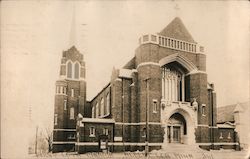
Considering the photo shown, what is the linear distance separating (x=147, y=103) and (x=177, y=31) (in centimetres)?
99

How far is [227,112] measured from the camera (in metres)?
5.25

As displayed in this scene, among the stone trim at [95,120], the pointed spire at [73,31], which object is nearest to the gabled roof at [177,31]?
the pointed spire at [73,31]

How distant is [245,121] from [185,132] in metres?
1.00

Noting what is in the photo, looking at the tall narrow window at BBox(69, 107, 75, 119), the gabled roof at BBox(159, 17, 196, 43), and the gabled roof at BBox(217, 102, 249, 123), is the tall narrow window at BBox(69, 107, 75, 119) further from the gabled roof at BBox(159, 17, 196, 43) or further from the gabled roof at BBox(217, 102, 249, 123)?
the gabled roof at BBox(217, 102, 249, 123)

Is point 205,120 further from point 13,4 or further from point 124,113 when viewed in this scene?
point 13,4

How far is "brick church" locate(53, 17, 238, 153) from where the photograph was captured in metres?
4.09

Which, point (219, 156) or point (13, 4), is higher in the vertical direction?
point (13, 4)

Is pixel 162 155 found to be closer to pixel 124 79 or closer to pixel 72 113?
pixel 124 79

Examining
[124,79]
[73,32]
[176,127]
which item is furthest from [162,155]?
[73,32]

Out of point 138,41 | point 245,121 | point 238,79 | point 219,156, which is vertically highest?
point 138,41

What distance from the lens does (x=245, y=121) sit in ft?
16.0

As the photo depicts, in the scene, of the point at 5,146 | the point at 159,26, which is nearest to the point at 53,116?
the point at 5,146

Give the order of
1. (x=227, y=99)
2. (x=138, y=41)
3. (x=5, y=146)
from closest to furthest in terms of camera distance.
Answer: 1. (x=5, y=146)
2. (x=138, y=41)
3. (x=227, y=99)

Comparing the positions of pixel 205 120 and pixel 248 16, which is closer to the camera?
pixel 248 16
